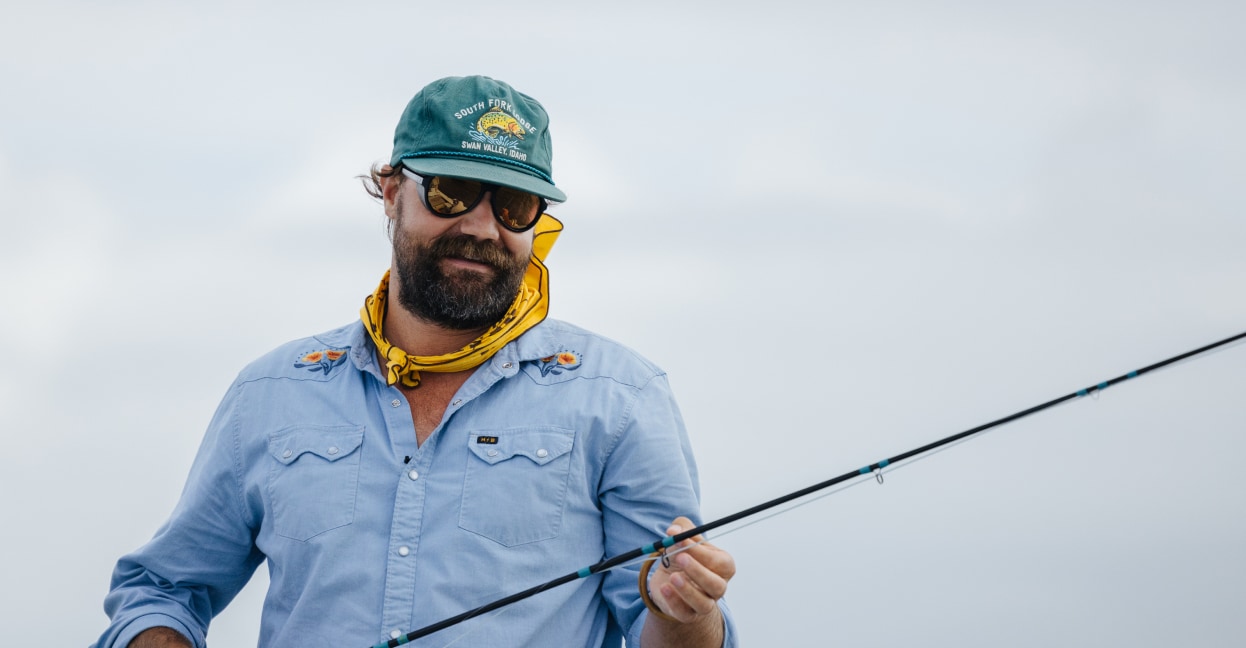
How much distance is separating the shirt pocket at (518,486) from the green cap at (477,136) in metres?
0.72

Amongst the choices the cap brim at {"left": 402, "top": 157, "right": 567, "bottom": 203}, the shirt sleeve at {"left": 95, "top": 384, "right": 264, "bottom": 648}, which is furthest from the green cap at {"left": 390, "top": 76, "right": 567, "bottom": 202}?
the shirt sleeve at {"left": 95, "top": 384, "right": 264, "bottom": 648}

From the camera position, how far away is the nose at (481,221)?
3.99 m

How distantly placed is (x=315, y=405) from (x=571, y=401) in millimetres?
747

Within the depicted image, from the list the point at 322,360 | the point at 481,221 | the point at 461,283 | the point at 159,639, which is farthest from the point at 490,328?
the point at 159,639

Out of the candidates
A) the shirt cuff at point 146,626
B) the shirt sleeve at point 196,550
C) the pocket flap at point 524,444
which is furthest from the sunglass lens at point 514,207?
the shirt cuff at point 146,626

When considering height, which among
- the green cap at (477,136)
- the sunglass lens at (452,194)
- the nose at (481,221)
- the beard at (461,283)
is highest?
Answer: the green cap at (477,136)

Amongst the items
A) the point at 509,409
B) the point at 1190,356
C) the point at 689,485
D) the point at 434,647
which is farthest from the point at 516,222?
the point at 1190,356

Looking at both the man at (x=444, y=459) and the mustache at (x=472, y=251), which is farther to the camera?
the mustache at (x=472, y=251)

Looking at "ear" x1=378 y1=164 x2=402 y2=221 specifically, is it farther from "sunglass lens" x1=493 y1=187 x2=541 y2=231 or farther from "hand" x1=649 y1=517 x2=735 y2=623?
"hand" x1=649 y1=517 x2=735 y2=623

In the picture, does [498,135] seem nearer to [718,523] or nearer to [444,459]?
[444,459]

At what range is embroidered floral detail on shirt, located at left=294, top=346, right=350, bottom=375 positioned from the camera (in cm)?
416

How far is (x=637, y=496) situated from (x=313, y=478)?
0.89 metres

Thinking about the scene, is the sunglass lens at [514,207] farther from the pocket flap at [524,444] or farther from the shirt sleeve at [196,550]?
the shirt sleeve at [196,550]

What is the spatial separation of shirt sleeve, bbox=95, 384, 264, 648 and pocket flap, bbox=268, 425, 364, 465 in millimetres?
167
